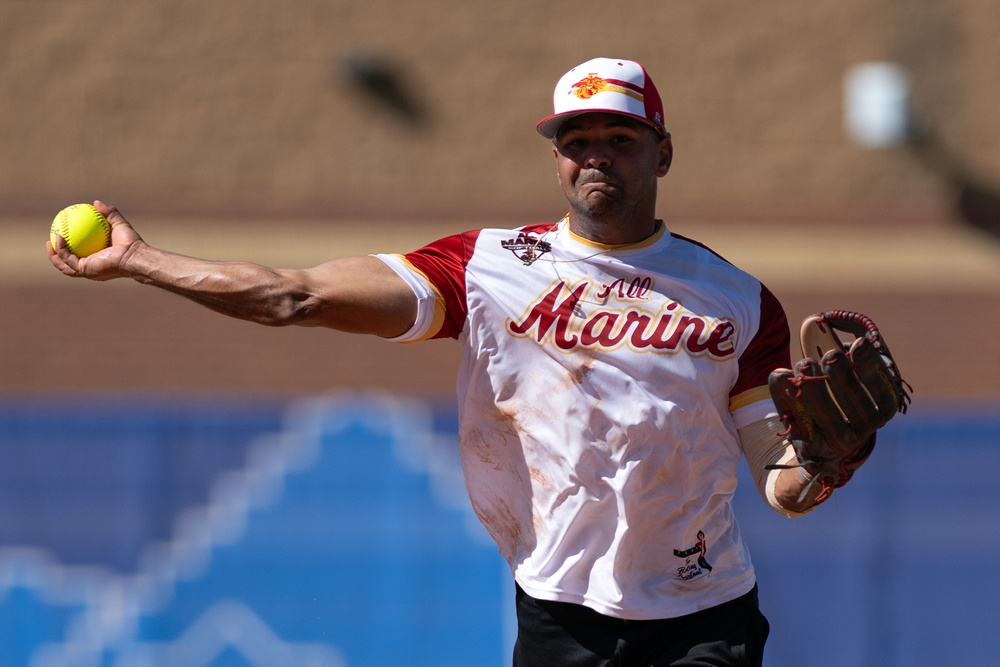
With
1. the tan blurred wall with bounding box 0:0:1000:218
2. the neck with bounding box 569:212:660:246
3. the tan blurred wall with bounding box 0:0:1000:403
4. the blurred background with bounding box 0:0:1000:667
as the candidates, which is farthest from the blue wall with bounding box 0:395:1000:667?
the tan blurred wall with bounding box 0:0:1000:218

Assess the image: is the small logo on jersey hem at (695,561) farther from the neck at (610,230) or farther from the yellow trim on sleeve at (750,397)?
the neck at (610,230)

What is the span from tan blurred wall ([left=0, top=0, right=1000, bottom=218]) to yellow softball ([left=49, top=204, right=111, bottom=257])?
967 centimetres

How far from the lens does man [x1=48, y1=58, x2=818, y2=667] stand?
3682 millimetres

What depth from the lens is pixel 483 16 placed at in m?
13.4

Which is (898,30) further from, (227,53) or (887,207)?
(227,53)

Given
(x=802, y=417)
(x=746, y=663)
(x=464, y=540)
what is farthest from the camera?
(x=464, y=540)

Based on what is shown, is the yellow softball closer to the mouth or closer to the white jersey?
the white jersey

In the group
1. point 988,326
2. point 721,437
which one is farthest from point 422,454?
point 988,326

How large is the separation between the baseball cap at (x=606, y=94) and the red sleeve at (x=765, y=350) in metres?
0.67

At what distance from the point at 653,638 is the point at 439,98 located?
33.9 feet

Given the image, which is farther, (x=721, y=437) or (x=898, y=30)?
(x=898, y=30)

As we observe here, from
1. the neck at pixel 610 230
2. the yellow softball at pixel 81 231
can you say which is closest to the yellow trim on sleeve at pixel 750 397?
the neck at pixel 610 230

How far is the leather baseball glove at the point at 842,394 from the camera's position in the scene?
341cm

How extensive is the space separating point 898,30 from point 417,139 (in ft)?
17.3
